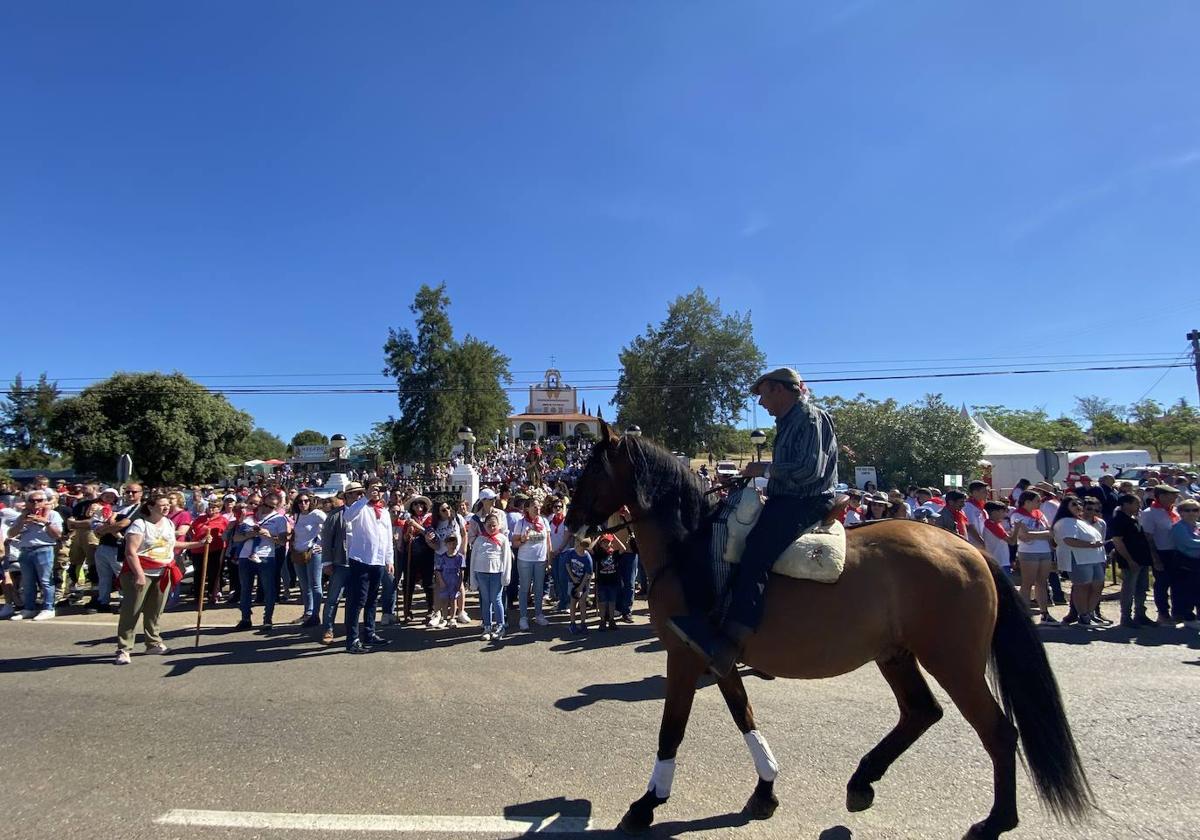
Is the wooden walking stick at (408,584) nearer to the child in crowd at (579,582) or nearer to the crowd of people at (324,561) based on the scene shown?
the crowd of people at (324,561)

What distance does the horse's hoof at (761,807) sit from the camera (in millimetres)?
3223

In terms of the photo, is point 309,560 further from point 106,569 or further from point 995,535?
point 995,535

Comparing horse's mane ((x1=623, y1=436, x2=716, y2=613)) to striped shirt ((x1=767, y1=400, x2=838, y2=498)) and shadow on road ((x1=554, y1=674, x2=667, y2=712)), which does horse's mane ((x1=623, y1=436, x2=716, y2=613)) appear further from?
shadow on road ((x1=554, y1=674, x2=667, y2=712))

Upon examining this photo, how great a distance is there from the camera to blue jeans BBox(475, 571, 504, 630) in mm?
7715

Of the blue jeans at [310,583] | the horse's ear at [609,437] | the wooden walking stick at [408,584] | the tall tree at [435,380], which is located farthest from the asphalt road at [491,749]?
the tall tree at [435,380]

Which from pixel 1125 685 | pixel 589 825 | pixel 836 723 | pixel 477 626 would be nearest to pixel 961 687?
pixel 836 723

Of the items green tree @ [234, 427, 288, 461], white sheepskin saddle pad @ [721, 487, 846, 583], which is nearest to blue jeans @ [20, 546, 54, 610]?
white sheepskin saddle pad @ [721, 487, 846, 583]

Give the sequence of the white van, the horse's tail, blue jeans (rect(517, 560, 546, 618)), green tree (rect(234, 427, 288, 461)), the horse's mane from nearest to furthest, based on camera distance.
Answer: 1. the horse's tail
2. the horse's mane
3. blue jeans (rect(517, 560, 546, 618))
4. the white van
5. green tree (rect(234, 427, 288, 461))

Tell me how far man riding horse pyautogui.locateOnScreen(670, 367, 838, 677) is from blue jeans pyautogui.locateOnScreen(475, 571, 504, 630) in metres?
4.99

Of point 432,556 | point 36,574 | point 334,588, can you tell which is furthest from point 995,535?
point 36,574

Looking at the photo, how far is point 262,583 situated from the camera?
8.29 meters

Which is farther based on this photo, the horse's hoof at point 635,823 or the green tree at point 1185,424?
the green tree at point 1185,424

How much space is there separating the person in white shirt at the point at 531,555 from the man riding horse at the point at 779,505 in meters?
5.39

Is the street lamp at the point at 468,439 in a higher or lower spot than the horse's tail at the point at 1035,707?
higher
